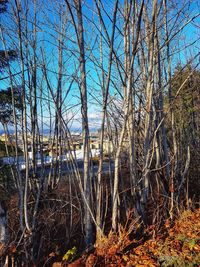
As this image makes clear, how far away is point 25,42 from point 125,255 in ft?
8.50

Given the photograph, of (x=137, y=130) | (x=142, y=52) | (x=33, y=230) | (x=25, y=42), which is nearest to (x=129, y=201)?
(x=137, y=130)

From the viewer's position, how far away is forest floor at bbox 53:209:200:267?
2301 mm

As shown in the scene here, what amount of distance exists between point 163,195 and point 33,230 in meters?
1.63

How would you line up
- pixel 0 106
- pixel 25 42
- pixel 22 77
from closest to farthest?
pixel 22 77, pixel 25 42, pixel 0 106

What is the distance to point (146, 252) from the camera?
8.16 ft

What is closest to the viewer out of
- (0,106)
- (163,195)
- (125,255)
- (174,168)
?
(125,255)

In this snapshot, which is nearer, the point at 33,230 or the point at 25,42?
the point at 33,230

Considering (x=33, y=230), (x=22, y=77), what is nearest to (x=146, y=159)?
(x=33, y=230)

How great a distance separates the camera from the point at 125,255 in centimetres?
245

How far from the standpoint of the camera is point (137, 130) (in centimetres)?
323

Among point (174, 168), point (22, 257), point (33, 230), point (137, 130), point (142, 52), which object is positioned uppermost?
point (142, 52)

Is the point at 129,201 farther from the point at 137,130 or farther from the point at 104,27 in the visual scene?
the point at 104,27

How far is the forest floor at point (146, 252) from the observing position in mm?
2301

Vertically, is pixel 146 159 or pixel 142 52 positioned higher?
pixel 142 52
